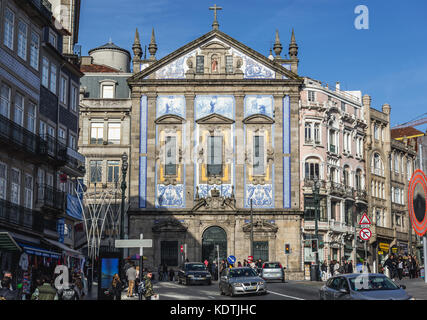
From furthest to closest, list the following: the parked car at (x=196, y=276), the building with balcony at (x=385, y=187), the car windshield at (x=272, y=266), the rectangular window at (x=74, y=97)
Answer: the building with balcony at (x=385, y=187)
the car windshield at (x=272, y=266)
the rectangular window at (x=74, y=97)
the parked car at (x=196, y=276)

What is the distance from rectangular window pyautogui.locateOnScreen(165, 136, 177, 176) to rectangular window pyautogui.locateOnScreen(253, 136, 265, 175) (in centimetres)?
728

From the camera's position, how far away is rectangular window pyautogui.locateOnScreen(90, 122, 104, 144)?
69.6m

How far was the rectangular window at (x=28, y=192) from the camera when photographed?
36625mm

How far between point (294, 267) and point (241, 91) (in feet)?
54.2

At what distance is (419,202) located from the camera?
85.6 ft

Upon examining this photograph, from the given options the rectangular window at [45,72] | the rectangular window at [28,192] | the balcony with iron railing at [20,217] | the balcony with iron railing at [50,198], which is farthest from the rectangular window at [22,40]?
the balcony with iron railing at [20,217]

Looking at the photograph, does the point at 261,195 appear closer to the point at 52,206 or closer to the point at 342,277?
the point at 52,206

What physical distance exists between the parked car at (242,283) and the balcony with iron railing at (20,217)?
9812mm

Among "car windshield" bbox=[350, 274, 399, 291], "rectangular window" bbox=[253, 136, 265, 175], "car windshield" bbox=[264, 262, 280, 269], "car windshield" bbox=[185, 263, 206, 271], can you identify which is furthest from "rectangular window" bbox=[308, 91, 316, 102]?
"car windshield" bbox=[350, 274, 399, 291]

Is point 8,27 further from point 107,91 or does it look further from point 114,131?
point 107,91

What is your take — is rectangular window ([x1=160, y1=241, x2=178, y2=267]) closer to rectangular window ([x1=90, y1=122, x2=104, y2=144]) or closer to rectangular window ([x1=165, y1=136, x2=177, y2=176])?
rectangular window ([x1=165, y1=136, x2=177, y2=176])

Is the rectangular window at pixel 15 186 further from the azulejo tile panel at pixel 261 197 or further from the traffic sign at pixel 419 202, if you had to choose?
the azulejo tile panel at pixel 261 197
